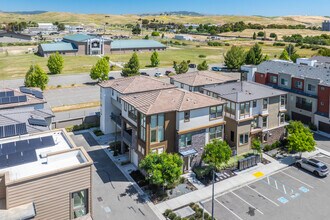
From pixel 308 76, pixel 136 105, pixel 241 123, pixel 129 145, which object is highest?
pixel 308 76

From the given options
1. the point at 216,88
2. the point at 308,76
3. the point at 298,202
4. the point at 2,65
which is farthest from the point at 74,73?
the point at 298,202

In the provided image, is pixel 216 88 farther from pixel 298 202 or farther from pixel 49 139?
pixel 49 139

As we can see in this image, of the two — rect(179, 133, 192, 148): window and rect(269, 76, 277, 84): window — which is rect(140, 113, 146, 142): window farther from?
rect(269, 76, 277, 84): window

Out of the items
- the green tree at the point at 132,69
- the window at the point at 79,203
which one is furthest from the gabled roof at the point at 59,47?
the window at the point at 79,203

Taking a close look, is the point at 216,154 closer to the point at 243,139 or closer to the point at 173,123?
the point at 173,123

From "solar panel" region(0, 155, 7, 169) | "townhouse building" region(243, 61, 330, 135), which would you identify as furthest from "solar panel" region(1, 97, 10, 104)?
"townhouse building" region(243, 61, 330, 135)
